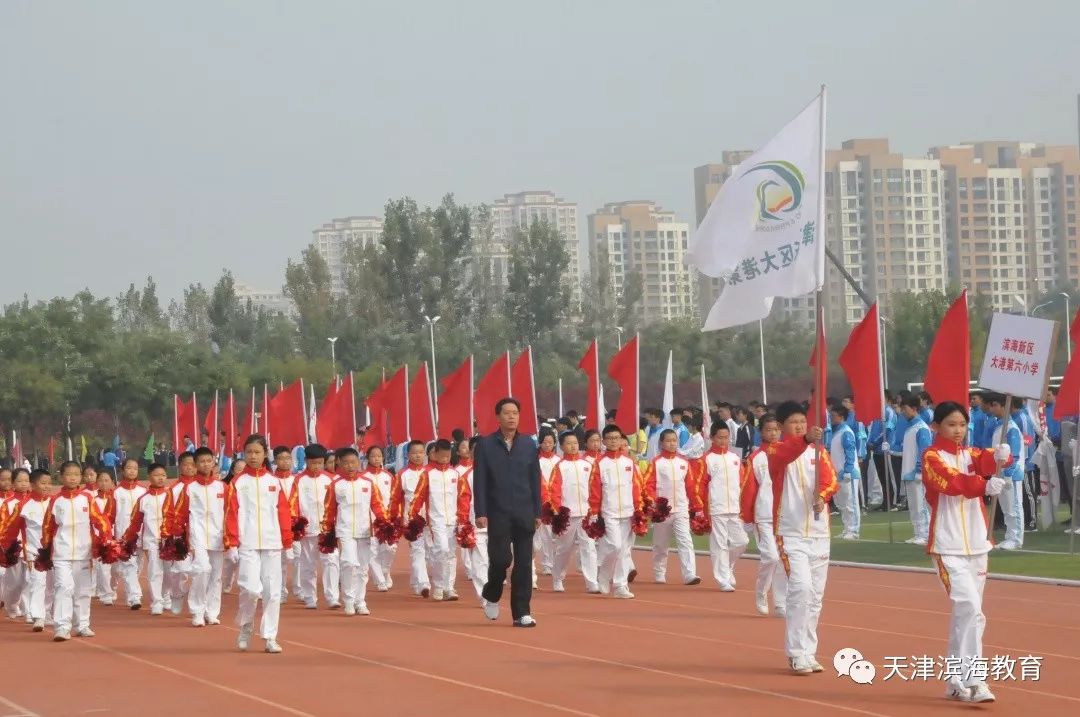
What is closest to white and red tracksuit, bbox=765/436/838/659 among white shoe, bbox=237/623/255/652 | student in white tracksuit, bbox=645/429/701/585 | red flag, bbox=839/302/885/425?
white shoe, bbox=237/623/255/652

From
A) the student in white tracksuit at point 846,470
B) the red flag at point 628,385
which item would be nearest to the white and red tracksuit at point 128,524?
the red flag at point 628,385

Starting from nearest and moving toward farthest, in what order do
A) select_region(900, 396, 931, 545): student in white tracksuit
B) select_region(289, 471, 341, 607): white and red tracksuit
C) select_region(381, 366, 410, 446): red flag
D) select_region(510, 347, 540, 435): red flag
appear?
select_region(289, 471, 341, 607): white and red tracksuit → select_region(900, 396, 931, 545): student in white tracksuit → select_region(510, 347, 540, 435): red flag → select_region(381, 366, 410, 446): red flag

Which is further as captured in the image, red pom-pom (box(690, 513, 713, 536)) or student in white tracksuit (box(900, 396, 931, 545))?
student in white tracksuit (box(900, 396, 931, 545))

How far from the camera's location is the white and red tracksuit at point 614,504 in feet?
53.7

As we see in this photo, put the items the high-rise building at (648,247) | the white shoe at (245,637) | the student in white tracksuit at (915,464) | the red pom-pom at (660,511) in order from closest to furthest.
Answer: the white shoe at (245,637), the red pom-pom at (660,511), the student in white tracksuit at (915,464), the high-rise building at (648,247)

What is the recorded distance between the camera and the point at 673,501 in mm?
17156

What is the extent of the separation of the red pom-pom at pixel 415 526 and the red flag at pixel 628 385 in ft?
13.7

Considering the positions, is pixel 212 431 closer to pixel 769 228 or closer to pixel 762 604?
pixel 762 604

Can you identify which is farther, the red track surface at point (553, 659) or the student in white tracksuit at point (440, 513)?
the student in white tracksuit at point (440, 513)

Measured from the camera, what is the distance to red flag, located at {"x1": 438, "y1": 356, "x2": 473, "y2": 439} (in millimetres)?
22719

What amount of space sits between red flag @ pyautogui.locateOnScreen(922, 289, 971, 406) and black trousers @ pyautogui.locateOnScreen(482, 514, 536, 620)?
442 cm

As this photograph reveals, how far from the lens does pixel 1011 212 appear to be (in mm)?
109562

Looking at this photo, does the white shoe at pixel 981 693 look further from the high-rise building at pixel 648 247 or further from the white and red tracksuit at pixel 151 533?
the high-rise building at pixel 648 247

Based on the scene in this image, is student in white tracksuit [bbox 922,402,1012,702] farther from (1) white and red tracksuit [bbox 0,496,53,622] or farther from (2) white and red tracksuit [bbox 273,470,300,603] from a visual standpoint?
(1) white and red tracksuit [bbox 0,496,53,622]
